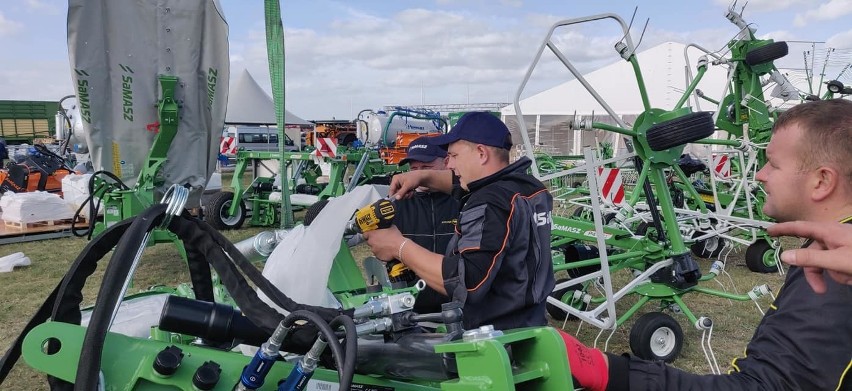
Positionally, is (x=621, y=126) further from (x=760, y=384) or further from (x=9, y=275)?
(x=9, y=275)

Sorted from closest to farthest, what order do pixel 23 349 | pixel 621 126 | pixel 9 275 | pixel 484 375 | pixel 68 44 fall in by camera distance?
pixel 484 375 → pixel 23 349 → pixel 621 126 → pixel 68 44 → pixel 9 275

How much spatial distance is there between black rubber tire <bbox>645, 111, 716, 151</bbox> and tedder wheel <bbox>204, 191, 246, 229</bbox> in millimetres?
7413

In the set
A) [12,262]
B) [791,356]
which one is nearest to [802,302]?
[791,356]

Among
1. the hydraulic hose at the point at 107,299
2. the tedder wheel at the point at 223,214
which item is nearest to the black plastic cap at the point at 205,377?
the hydraulic hose at the point at 107,299

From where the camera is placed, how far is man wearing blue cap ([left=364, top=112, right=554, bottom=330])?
2.04m

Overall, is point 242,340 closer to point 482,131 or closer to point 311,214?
point 482,131

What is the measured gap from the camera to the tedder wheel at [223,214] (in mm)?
9586

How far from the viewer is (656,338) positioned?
4344 mm

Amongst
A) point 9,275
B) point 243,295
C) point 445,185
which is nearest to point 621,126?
point 445,185

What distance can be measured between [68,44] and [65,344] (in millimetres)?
4312

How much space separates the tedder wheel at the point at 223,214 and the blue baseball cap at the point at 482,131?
8007 millimetres

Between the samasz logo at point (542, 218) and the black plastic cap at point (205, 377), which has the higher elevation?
the samasz logo at point (542, 218)

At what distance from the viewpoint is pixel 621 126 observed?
13.9ft

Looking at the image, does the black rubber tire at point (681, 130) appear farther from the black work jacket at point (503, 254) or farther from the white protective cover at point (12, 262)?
the white protective cover at point (12, 262)
